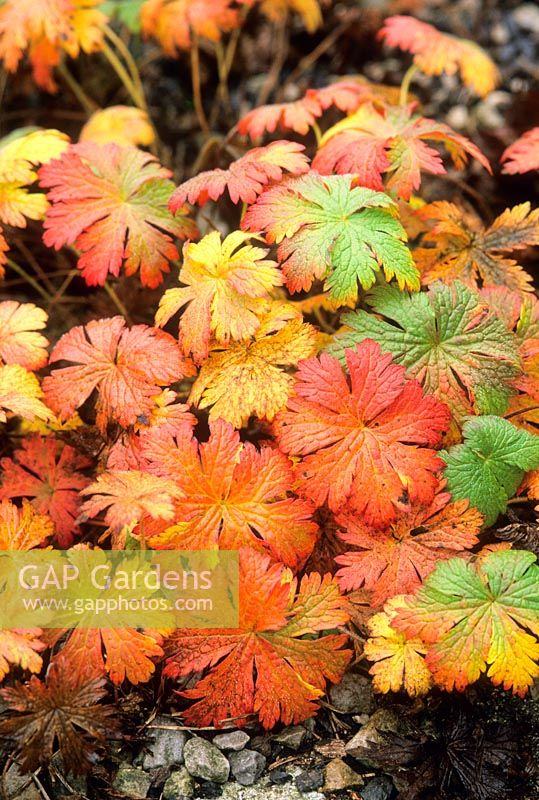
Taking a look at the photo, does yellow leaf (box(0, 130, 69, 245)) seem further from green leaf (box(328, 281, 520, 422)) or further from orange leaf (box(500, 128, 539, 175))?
orange leaf (box(500, 128, 539, 175))

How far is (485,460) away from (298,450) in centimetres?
44

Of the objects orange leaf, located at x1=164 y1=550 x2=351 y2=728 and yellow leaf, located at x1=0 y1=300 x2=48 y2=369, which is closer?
orange leaf, located at x1=164 y1=550 x2=351 y2=728

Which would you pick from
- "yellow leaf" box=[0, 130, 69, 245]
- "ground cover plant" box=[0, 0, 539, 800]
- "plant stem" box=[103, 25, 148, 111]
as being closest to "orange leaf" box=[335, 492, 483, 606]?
"ground cover plant" box=[0, 0, 539, 800]

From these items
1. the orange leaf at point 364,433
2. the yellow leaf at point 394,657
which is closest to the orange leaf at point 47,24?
the orange leaf at point 364,433

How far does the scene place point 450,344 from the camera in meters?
1.75

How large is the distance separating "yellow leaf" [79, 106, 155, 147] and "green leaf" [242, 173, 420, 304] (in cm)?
91

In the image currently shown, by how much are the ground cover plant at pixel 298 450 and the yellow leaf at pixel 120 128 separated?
0.45 meters

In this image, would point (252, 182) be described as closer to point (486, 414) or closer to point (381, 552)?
point (486, 414)

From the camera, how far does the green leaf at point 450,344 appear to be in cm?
172

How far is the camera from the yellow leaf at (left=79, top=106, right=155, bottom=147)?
2.48 metres

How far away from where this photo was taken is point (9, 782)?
1.51 m

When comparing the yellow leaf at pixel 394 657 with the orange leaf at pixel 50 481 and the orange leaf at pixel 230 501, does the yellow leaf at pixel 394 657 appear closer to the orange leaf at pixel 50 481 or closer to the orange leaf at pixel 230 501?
the orange leaf at pixel 230 501

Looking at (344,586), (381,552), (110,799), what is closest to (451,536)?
(381,552)

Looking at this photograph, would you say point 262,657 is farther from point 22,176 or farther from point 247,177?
point 22,176
